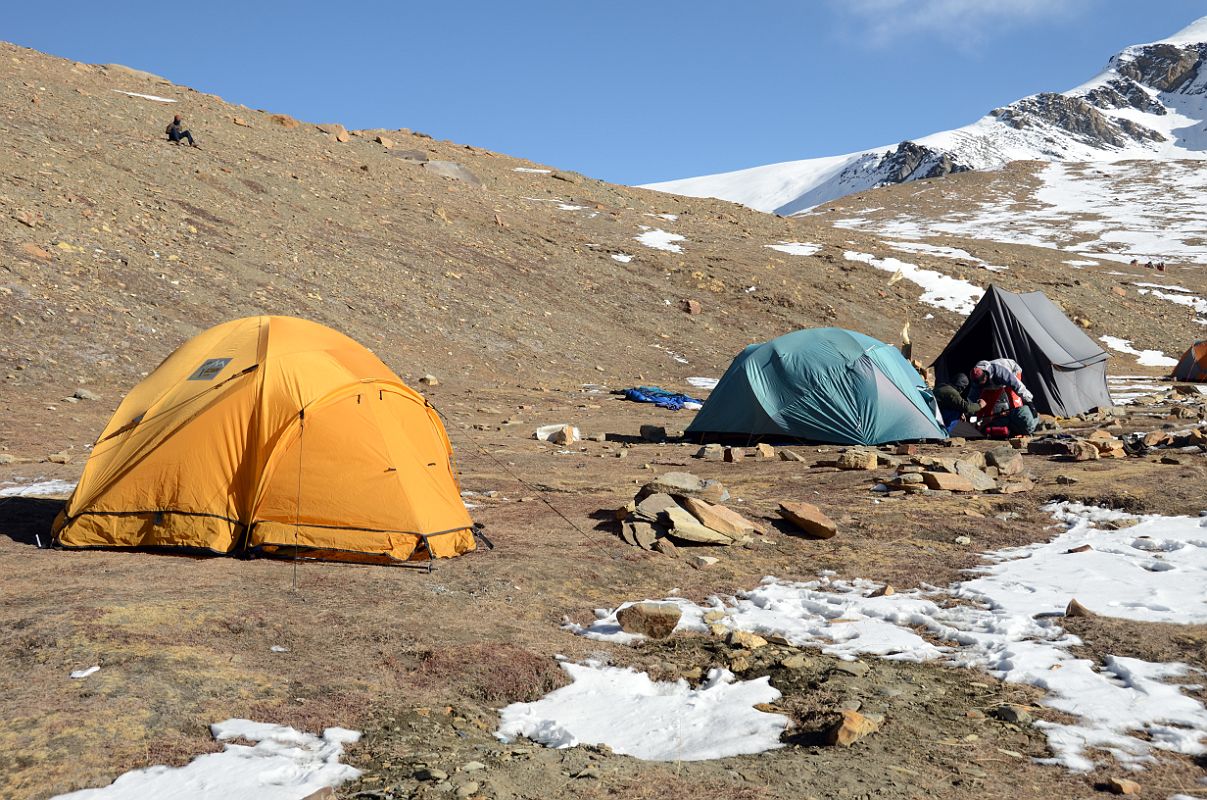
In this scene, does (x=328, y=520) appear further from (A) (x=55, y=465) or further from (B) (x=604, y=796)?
(A) (x=55, y=465)

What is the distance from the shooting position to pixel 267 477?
8469mm

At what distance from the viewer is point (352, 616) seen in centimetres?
682

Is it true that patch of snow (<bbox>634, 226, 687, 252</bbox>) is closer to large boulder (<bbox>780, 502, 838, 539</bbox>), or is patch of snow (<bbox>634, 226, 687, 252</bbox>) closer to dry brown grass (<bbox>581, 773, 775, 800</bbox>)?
large boulder (<bbox>780, 502, 838, 539</bbox>)

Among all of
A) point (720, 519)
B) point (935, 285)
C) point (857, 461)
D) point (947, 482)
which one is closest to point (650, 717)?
point (720, 519)

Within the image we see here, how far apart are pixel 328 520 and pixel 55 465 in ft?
18.8

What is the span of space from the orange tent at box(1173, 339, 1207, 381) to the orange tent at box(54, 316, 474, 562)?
2730cm

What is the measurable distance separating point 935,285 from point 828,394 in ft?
85.4

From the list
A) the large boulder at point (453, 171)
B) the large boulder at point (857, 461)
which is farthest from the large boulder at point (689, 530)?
the large boulder at point (453, 171)

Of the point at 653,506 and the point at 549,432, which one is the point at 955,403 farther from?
the point at 653,506

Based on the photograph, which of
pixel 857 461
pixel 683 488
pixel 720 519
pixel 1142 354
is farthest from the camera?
pixel 1142 354

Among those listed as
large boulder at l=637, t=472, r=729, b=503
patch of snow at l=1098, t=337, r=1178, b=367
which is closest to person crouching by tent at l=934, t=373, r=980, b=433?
large boulder at l=637, t=472, r=729, b=503

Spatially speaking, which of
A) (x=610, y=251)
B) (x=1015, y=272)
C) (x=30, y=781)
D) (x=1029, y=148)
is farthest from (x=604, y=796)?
(x=1029, y=148)

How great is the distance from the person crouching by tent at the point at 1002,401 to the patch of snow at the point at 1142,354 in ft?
70.6

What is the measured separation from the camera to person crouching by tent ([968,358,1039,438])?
16.5 metres
